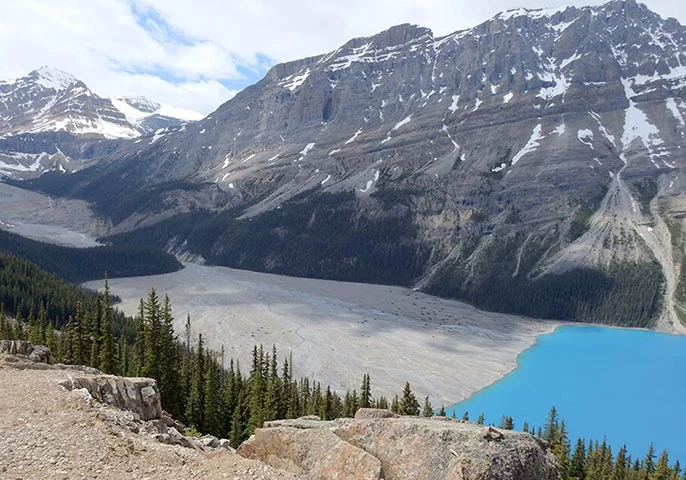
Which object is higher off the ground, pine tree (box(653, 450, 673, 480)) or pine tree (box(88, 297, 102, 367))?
pine tree (box(88, 297, 102, 367))

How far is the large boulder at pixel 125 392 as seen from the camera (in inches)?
816

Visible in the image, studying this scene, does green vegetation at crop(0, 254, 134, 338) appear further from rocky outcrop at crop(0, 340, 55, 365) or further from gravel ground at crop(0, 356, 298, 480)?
gravel ground at crop(0, 356, 298, 480)

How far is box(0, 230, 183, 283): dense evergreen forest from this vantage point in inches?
6083

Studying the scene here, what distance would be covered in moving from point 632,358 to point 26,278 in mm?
123504

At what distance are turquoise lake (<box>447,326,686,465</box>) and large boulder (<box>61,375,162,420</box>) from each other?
59709 mm

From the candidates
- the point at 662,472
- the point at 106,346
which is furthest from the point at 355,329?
the point at 106,346

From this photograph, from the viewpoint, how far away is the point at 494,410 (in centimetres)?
7744

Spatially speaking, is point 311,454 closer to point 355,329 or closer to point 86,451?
point 86,451

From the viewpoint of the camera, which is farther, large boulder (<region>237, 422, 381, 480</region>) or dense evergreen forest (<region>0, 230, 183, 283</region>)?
dense evergreen forest (<region>0, 230, 183, 283</region>)

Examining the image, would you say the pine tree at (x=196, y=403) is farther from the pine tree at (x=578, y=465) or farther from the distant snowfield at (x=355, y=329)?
the pine tree at (x=578, y=465)

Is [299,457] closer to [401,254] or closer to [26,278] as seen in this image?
[26,278]

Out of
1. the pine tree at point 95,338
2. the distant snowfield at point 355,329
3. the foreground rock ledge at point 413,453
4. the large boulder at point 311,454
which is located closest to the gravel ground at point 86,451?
the large boulder at point 311,454

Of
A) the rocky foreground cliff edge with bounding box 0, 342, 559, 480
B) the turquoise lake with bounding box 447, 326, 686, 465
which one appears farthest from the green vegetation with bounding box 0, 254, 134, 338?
the rocky foreground cliff edge with bounding box 0, 342, 559, 480

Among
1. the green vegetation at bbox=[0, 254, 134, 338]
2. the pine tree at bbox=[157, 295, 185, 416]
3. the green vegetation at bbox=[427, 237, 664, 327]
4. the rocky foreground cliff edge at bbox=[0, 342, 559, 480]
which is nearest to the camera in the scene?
the rocky foreground cliff edge at bbox=[0, 342, 559, 480]
